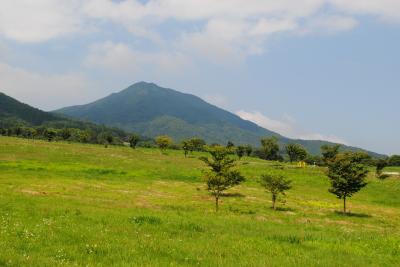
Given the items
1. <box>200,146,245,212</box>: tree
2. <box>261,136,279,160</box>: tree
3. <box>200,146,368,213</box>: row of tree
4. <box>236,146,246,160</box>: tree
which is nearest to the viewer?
<box>200,146,245,212</box>: tree

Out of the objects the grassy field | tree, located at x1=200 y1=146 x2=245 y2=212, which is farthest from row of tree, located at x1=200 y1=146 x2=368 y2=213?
the grassy field

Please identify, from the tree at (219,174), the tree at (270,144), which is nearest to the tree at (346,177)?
the tree at (219,174)

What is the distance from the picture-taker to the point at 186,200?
53938 mm

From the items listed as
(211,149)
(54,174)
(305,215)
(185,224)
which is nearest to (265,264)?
(185,224)

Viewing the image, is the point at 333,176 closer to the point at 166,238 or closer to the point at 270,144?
the point at 166,238

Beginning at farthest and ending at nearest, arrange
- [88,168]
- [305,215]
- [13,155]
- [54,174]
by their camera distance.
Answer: [13,155]
[88,168]
[54,174]
[305,215]

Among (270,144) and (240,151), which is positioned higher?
(270,144)

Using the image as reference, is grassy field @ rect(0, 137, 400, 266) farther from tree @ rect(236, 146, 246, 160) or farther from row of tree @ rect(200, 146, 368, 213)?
tree @ rect(236, 146, 246, 160)

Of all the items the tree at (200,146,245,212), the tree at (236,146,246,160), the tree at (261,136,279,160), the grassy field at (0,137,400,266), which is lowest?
the grassy field at (0,137,400,266)

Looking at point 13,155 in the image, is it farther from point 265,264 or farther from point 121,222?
point 265,264

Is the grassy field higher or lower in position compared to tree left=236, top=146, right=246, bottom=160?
lower

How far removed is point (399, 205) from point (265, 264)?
2510 inches

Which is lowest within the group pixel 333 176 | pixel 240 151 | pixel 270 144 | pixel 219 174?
pixel 219 174

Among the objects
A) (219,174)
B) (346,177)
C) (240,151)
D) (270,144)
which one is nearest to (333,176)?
(346,177)
